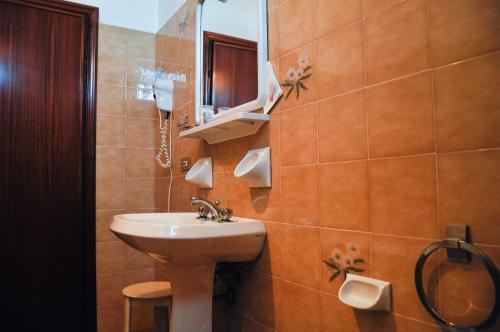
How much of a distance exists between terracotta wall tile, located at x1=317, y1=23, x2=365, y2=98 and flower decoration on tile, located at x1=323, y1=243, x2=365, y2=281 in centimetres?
44

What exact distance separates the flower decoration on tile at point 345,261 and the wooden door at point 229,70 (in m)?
0.69

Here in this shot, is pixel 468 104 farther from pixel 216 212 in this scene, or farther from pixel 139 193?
pixel 139 193

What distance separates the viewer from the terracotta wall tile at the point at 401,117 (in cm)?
78

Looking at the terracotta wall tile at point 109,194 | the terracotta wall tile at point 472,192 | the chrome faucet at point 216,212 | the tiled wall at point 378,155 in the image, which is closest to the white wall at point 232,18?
the tiled wall at point 378,155

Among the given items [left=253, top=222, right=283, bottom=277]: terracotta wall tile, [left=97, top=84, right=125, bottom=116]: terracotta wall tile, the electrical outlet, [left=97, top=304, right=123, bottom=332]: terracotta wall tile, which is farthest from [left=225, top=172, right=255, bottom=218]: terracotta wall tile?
[left=97, top=304, right=123, bottom=332]: terracotta wall tile

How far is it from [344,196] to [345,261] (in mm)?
179

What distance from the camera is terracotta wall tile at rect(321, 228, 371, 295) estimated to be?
91 cm

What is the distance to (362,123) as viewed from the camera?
0.92 meters

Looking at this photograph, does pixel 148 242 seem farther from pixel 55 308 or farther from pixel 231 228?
pixel 55 308

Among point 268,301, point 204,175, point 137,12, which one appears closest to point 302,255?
point 268,301

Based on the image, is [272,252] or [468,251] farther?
[272,252]

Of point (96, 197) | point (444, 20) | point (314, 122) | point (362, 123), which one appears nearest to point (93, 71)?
point (96, 197)

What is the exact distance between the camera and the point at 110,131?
88.4 inches

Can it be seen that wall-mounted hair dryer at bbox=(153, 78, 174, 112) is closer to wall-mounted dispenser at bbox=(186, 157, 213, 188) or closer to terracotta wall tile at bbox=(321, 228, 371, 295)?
wall-mounted dispenser at bbox=(186, 157, 213, 188)
